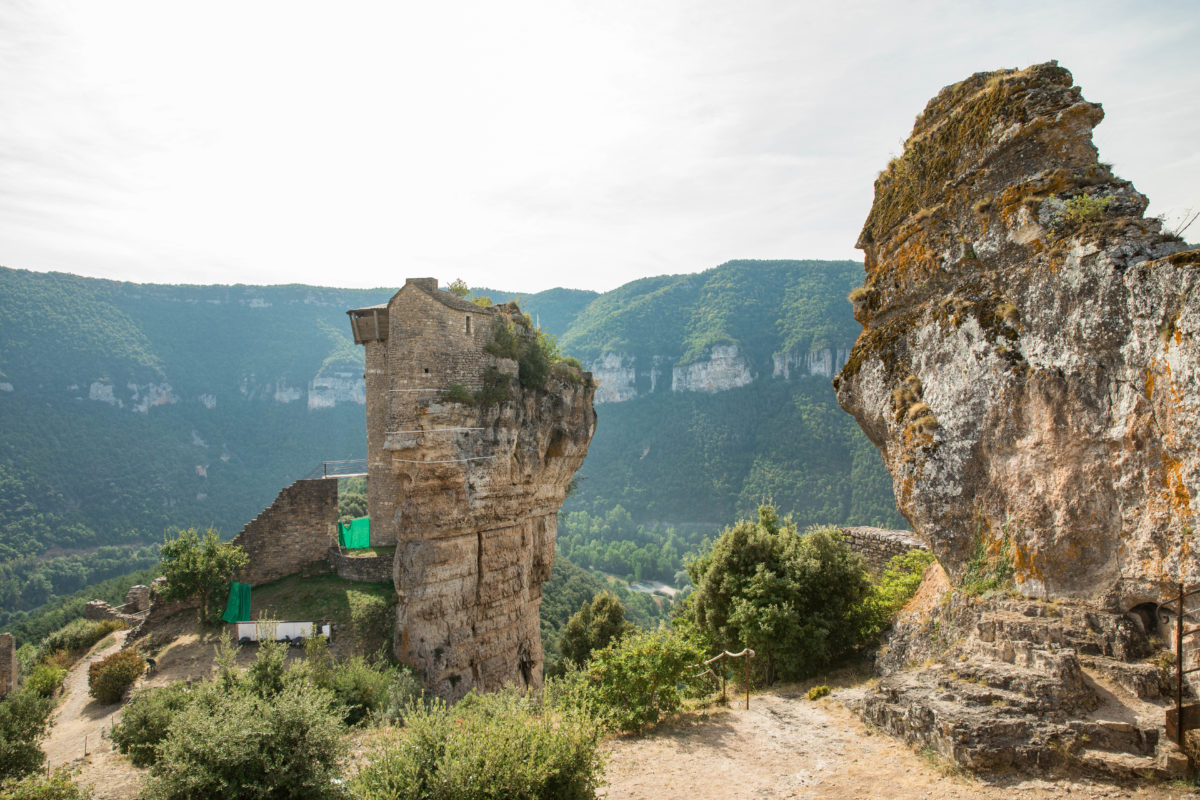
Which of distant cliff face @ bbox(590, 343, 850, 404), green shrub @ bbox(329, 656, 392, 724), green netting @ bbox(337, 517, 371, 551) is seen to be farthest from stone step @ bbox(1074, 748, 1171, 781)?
distant cliff face @ bbox(590, 343, 850, 404)

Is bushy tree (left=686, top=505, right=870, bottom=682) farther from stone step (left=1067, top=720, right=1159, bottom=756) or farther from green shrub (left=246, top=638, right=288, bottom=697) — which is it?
green shrub (left=246, top=638, right=288, bottom=697)

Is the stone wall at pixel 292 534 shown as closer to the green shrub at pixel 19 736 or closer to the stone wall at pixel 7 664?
the stone wall at pixel 7 664

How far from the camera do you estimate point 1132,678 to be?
6938mm

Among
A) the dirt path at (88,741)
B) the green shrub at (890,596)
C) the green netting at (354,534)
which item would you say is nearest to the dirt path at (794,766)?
the green shrub at (890,596)

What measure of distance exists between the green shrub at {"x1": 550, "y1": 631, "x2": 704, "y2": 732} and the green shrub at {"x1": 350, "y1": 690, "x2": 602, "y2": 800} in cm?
325

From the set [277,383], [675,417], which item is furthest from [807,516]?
[277,383]

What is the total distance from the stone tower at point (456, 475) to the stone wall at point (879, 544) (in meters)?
9.45

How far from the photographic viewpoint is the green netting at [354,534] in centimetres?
2171

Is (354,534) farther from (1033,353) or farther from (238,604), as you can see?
(1033,353)

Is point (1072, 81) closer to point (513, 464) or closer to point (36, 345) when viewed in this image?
point (513, 464)

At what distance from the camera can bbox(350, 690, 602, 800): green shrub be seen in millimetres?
6070

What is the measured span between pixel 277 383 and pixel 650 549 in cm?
7180

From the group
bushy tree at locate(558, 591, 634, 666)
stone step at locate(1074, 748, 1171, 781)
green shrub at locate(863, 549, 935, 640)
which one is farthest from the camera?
bushy tree at locate(558, 591, 634, 666)

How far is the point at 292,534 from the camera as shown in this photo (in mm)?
20344
